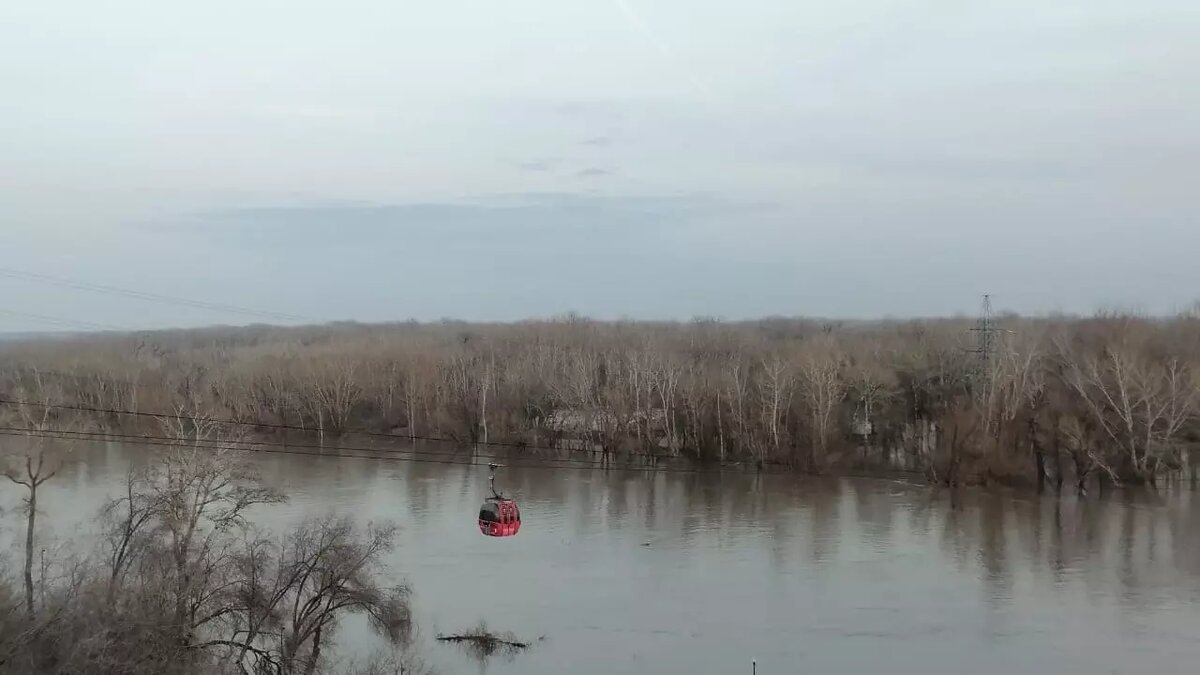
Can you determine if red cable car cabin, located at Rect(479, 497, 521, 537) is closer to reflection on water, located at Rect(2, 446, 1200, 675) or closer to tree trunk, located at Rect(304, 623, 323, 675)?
reflection on water, located at Rect(2, 446, 1200, 675)

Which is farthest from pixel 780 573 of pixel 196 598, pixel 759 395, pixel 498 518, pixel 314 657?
pixel 759 395

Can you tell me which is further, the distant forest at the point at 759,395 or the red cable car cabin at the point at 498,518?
the distant forest at the point at 759,395

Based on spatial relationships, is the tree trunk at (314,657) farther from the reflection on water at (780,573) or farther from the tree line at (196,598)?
the reflection on water at (780,573)

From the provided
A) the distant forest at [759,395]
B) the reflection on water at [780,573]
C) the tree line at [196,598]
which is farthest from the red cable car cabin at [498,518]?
the distant forest at [759,395]

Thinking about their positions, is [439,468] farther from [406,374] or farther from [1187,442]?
[1187,442]

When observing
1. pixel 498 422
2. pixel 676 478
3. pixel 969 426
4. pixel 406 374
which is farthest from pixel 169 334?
pixel 969 426

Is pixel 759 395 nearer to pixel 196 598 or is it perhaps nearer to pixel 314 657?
pixel 314 657
